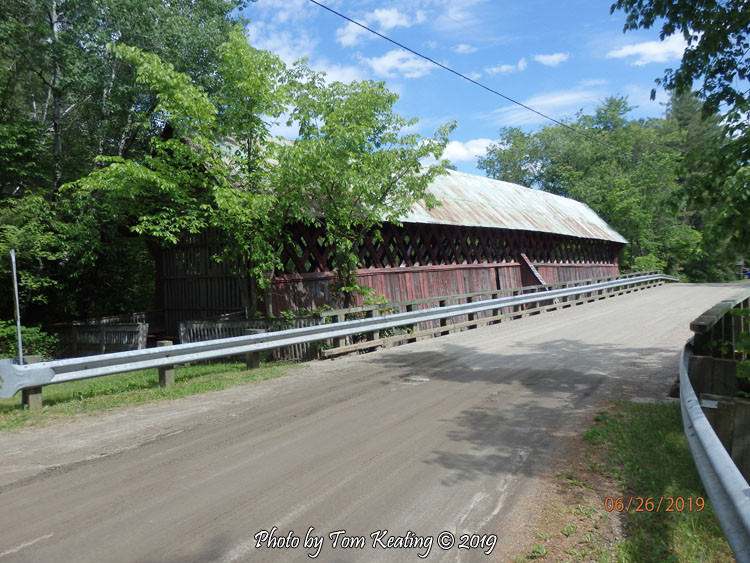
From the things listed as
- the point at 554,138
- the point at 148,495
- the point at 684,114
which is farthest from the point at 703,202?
the point at 684,114

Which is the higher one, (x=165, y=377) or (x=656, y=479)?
(x=165, y=377)

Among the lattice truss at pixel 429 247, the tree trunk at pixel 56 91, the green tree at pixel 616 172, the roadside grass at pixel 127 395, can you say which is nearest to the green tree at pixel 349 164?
the lattice truss at pixel 429 247

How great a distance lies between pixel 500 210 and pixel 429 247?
6545 millimetres

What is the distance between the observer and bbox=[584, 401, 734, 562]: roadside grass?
306 centimetres

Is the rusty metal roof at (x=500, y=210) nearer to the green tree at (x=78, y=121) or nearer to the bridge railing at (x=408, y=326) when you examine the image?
the bridge railing at (x=408, y=326)

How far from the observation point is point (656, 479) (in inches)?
157

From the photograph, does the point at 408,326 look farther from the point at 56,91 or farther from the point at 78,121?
the point at 78,121

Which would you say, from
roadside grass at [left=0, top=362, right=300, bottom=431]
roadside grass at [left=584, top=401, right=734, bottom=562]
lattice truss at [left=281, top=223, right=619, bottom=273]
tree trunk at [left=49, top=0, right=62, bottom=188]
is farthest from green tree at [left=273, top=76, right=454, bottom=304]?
tree trunk at [left=49, top=0, right=62, bottom=188]

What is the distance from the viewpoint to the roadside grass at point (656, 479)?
10.0 feet

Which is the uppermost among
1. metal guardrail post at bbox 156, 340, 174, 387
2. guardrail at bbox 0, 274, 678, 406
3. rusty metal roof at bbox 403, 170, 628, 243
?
rusty metal roof at bbox 403, 170, 628, 243

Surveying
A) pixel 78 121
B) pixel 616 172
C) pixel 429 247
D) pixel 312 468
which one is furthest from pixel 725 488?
pixel 616 172
